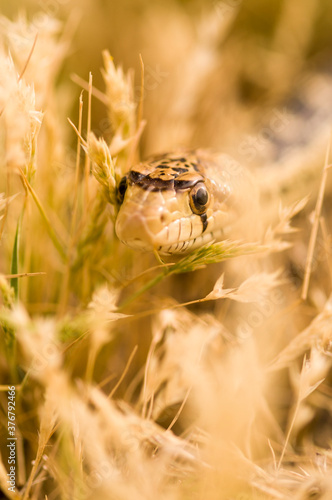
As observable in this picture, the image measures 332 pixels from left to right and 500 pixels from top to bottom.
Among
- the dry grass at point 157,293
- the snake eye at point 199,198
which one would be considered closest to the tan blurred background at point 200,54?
the dry grass at point 157,293

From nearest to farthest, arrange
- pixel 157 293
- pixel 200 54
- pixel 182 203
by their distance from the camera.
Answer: pixel 182 203 → pixel 157 293 → pixel 200 54

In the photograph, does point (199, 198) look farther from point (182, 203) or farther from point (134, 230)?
point (134, 230)

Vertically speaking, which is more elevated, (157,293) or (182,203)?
(182,203)

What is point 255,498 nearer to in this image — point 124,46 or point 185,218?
point 185,218

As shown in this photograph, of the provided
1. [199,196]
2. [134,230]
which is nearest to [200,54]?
[199,196]

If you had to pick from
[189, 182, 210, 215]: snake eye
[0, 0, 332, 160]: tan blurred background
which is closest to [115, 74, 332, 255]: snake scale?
[189, 182, 210, 215]: snake eye

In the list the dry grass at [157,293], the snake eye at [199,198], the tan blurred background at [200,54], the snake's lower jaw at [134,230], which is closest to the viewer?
the dry grass at [157,293]

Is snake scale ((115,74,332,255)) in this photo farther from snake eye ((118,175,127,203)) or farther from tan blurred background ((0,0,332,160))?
tan blurred background ((0,0,332,160))

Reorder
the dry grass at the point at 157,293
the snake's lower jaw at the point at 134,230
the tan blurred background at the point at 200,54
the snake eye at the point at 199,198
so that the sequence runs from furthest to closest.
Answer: the tan blurred background at the point at 200,54 < the snake eye at the point at 199,198 < the snake's lower jaw at the point at 134,230 < the dry grass at the point at 157,293

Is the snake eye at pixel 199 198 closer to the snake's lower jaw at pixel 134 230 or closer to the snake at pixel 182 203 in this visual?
the snake at pixel 182 203

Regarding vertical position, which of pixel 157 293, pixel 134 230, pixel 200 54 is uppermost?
pixel 200 54
